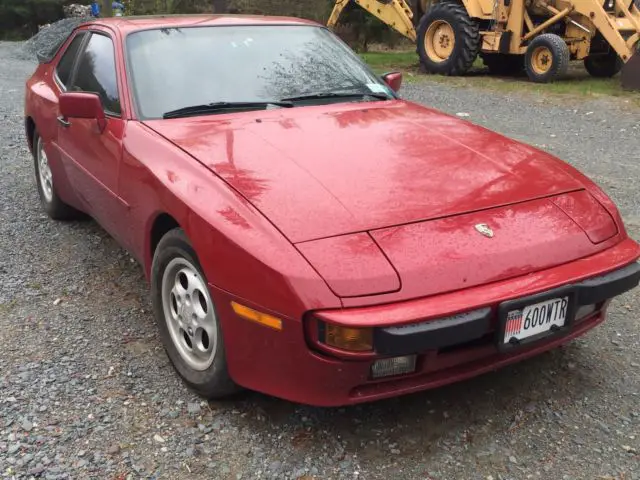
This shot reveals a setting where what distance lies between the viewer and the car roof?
3.49 m

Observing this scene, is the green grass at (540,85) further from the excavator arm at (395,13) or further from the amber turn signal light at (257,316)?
the amber turn signal light at (257,316)

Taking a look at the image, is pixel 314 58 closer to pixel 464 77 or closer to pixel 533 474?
pixel 533 474

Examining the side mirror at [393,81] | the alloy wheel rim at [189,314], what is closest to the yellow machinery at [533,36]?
the side mirror at [393,81]

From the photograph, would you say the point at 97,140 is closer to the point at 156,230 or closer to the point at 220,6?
the point at 156,230

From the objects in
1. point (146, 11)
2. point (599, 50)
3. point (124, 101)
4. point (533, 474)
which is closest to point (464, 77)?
point (599, 50)

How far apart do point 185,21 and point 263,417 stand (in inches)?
89.6

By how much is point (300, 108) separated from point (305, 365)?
1.61 meters

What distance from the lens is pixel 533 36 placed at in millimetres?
11398

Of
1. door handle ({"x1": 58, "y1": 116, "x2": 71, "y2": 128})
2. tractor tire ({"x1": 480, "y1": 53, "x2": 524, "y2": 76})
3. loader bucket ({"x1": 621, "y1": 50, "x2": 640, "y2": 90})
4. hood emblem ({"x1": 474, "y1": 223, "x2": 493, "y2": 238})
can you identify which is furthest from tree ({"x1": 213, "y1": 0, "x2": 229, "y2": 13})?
hood emblem ({"x1": 474, "y1": 223, "x2": 493, "y2": 238})

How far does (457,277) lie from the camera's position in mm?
2123

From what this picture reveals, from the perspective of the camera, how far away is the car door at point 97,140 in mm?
3129

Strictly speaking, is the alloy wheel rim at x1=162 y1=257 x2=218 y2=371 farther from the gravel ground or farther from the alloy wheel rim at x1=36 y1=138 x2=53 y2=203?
the alloy wheel rim at x1=36 y1=138 x2=53 y2=203

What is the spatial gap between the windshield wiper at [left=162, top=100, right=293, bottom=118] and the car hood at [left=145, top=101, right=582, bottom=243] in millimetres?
74

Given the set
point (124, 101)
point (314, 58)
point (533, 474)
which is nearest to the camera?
point (533, 474)
